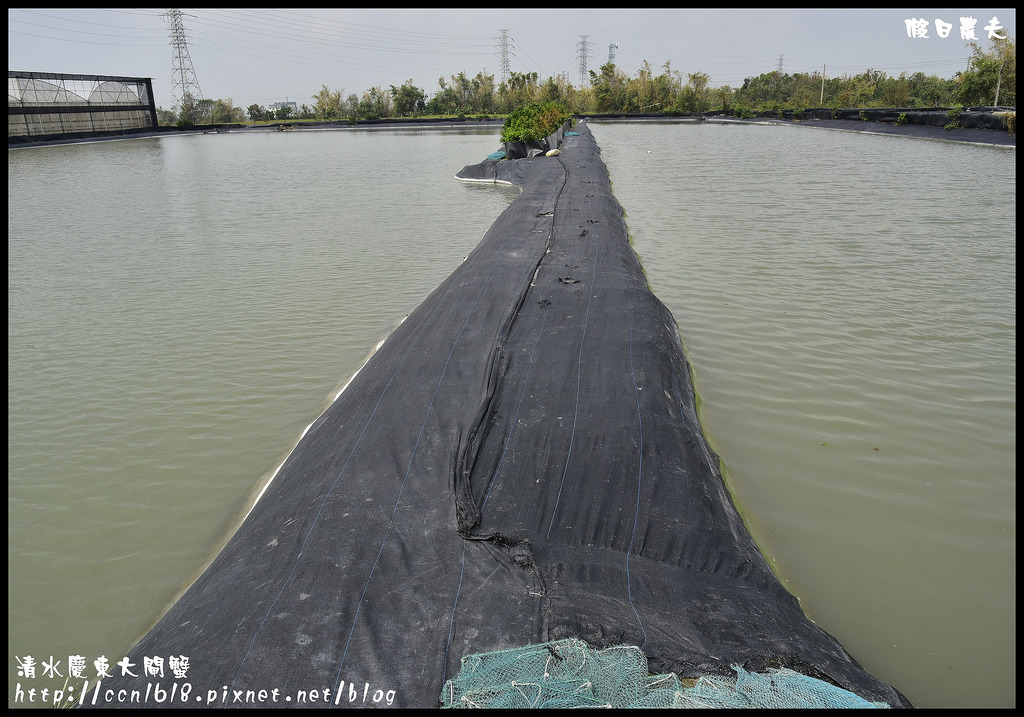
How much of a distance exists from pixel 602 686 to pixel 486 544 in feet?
2.20

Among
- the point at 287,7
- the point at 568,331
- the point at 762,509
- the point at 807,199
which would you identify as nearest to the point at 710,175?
the point at 807,199

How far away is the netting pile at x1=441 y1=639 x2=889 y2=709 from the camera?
157 centimetres

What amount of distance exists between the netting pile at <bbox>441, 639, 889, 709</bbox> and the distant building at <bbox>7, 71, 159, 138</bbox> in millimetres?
36145

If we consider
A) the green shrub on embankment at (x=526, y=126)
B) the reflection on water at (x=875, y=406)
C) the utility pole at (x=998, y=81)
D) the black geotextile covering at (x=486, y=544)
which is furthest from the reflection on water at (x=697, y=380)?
the utility pole at (x=998, y=81)

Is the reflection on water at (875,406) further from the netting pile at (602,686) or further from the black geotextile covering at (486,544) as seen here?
the netting pile at (602,686)

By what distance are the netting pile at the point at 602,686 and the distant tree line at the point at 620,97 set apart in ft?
114

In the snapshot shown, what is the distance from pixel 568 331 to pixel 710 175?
10.6m

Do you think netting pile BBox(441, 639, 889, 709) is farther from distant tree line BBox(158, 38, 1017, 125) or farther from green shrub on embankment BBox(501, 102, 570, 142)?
distant tree line BBox(158, 38, 1017, 125)

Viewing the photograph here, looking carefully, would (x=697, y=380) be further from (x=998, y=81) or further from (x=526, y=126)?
(x=998, y=81)

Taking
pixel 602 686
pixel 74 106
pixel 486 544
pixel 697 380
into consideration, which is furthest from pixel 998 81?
pixel 74 106

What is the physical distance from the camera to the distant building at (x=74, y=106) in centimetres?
2855

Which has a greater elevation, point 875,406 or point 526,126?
point 526,126

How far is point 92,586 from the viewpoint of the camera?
264 centimetres

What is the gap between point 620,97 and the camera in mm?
44094
